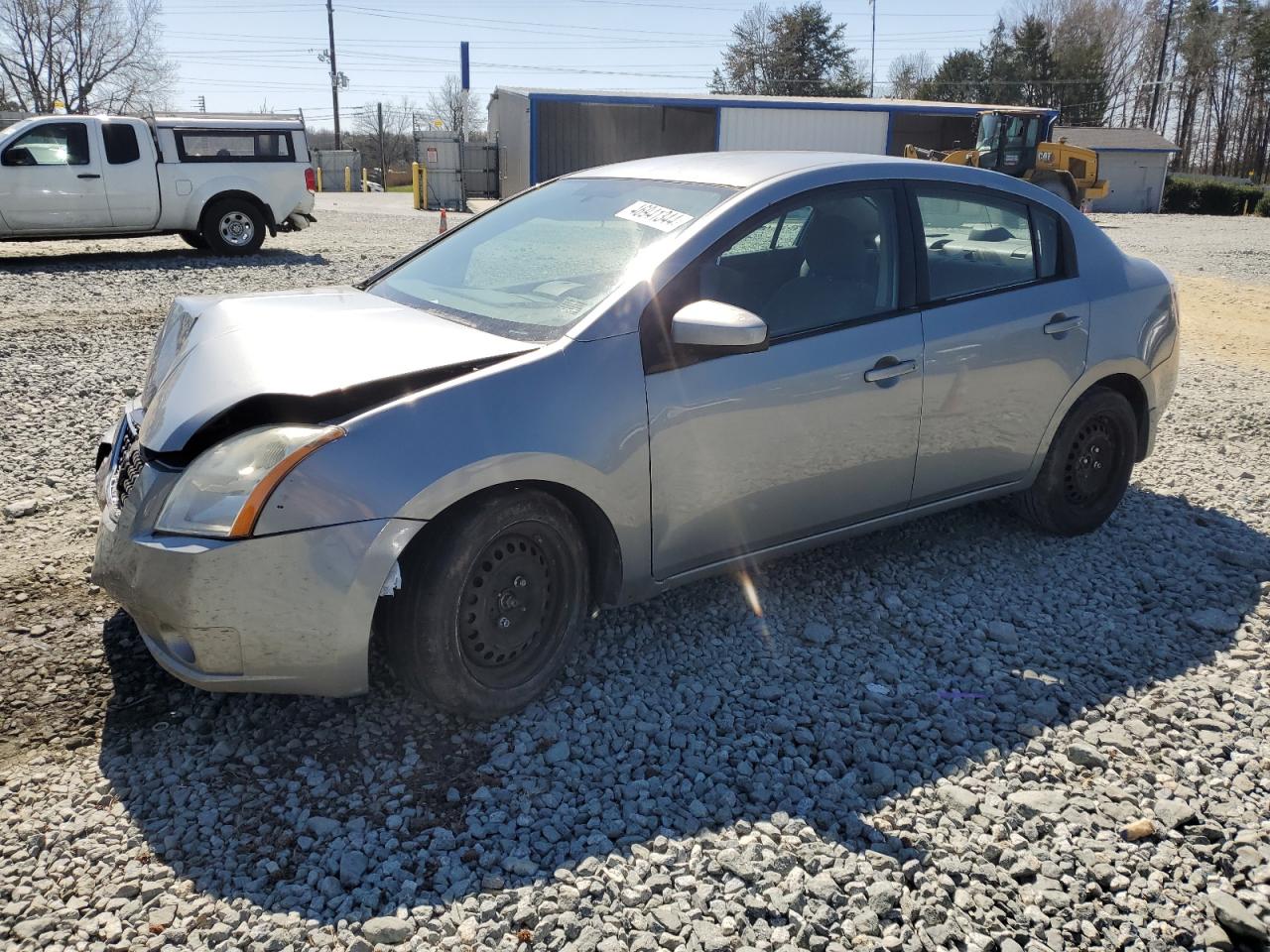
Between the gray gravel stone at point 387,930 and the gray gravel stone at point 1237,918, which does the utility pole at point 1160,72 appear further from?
the gray gravel stone at point 387,930

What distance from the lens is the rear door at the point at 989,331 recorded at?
3.97 meters

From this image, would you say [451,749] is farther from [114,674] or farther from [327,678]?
[114,674]

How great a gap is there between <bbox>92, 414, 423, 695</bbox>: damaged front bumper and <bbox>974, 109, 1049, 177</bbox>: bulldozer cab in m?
28.4

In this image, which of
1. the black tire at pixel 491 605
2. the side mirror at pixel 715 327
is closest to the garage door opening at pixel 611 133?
the side mirror at pixel 715 327

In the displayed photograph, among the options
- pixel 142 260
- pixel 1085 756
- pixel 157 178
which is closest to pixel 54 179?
pixel 157 178

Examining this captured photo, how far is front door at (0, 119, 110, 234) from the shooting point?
518 inches

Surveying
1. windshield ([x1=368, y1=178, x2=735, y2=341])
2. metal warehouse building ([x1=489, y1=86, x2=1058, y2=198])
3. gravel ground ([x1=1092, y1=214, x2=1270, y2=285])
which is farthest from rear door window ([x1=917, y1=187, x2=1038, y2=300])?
metal warehouse building ([x1=489, y1=86, x2=1058, y2=198])

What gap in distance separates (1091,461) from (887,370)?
1549 millimetres

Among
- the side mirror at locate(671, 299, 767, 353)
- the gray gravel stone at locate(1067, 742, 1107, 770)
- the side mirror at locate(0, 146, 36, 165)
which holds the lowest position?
the gray gravel stone at locate(1067, 742, 1107, 770)

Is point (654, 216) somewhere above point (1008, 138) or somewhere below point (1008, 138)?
below

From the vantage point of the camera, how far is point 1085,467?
15.4 ft

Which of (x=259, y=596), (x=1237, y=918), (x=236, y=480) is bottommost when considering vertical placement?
(x=1237, y=918)

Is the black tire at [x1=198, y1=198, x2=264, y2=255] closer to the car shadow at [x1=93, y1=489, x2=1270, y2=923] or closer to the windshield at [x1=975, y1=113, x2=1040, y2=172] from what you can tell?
the car shadow at [x1=93, y1=489, x2=1270, y2=923]

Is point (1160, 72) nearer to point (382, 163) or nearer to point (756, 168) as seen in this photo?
point (382, 163)
